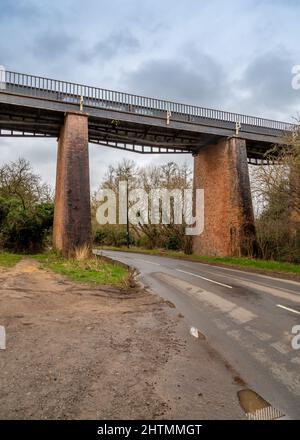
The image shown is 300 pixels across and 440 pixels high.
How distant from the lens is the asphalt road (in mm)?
4969

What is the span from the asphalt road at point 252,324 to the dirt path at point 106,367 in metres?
0.40

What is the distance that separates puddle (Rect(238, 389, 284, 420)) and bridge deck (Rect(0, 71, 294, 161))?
20029 millimetres

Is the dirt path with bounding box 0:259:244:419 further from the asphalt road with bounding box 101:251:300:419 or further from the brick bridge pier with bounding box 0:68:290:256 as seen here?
the brick bridge pier with bounding box 0:68:290:256

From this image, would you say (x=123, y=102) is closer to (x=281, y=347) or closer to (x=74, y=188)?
(x=74, y=188)

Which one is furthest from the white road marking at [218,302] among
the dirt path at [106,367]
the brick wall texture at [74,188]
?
the brick wall texture at [74,188]

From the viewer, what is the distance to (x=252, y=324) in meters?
8.05

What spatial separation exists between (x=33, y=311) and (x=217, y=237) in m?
22.0

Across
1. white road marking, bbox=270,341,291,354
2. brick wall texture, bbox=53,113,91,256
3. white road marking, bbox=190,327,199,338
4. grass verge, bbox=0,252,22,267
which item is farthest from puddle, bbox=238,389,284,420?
brick wall texture, bbox=53,113,91,256

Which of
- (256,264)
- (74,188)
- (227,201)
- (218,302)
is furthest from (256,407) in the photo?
(227,201)

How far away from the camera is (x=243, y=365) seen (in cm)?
564

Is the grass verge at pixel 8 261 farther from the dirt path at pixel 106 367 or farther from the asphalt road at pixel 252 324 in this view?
the dirt path at pixel 106 367

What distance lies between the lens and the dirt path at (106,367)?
4.07 meters
